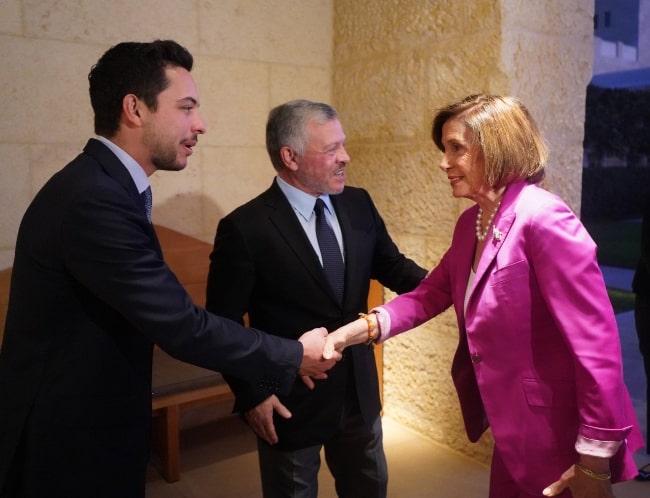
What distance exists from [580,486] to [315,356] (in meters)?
0.77

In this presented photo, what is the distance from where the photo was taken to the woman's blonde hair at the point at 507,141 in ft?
5.24

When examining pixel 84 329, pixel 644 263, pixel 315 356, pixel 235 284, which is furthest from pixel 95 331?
pixel 644 263

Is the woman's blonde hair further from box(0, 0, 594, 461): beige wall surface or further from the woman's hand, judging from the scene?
box(0, 0, 594, 461): beige wall surface

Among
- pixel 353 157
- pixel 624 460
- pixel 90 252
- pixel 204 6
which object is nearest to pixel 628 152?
pixel 353 157

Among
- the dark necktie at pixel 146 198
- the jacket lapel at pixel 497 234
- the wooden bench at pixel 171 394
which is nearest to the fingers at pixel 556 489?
the jacket lapel at pixel 497 234

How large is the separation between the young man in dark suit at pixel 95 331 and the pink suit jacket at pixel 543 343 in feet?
1.97

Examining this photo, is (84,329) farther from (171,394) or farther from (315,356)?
(171,394)

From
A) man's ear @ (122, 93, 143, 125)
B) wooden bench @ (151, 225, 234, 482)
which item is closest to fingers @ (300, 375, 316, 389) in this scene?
man's ear @ (122, 93, 143, 125)

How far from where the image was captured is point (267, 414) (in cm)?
189

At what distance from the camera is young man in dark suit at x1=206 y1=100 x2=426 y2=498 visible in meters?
1.95

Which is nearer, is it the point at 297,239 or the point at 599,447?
the point at 599,447

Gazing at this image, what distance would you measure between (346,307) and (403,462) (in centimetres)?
153

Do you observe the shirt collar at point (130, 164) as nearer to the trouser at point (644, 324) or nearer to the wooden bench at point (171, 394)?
the wooden bench at point (171, 394)

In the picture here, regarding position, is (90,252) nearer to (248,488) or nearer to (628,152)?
(248,488)
